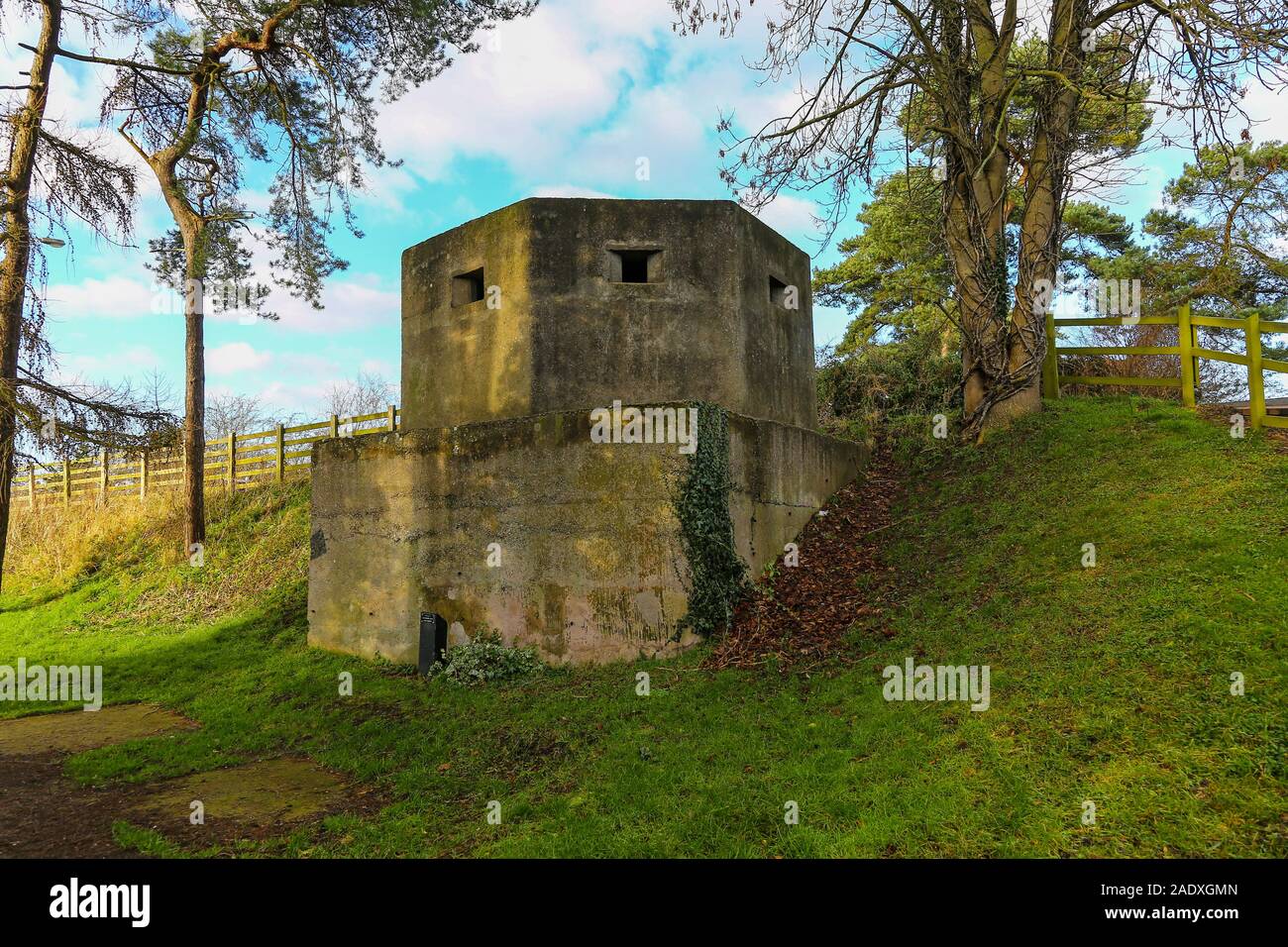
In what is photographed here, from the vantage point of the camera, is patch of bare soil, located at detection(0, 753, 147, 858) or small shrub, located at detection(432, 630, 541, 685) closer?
patch of bare soil, located at detection(0, 753, 147, 858)

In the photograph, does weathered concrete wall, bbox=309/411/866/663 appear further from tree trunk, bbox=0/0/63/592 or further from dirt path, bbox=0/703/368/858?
tree trunk, bbox=0/0/63/592

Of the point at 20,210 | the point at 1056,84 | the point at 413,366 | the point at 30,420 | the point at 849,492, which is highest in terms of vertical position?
the point at 1056,84

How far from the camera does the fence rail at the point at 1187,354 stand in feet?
31.3

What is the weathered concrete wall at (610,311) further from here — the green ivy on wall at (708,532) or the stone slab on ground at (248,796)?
the stone slab on ground at (248,796)

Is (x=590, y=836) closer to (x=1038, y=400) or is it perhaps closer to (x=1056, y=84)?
(x=1038, y=400)

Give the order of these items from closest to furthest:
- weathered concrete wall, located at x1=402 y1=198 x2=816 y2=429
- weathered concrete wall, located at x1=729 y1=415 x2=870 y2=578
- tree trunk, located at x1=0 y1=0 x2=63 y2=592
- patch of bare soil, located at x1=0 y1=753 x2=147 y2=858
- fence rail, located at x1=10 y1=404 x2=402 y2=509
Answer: patch of bare soil, located at x1=0 y1=753 x2=147 y2=858
tree trunk, located at x1=0 y1=0 x2=63 y2=592
weathered concrete wall, located at x1=729 y1=415 x2=870 y2=578
weathered concrete wall, located at x1=402 y1=198 x2=816 y2=429
fence rail, located at x1=10 y1=404 x2=402 y2=509

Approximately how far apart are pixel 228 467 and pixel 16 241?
11441 millimetres

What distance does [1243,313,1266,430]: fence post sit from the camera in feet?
31.1

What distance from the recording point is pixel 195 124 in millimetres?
14000

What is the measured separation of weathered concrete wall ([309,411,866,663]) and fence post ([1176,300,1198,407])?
5378mm

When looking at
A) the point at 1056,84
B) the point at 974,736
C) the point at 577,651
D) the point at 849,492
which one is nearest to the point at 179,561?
the point at 577,651

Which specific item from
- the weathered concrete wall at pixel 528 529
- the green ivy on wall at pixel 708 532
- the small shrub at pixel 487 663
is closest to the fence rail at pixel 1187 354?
the weathered concrete wall at pixel 528 529

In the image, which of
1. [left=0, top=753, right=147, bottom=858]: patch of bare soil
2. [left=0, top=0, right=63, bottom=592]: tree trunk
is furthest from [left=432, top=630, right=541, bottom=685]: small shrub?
[left=0, top=0, right=63, bottom=592]: tree trunk

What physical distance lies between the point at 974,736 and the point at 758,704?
2.06 meters
